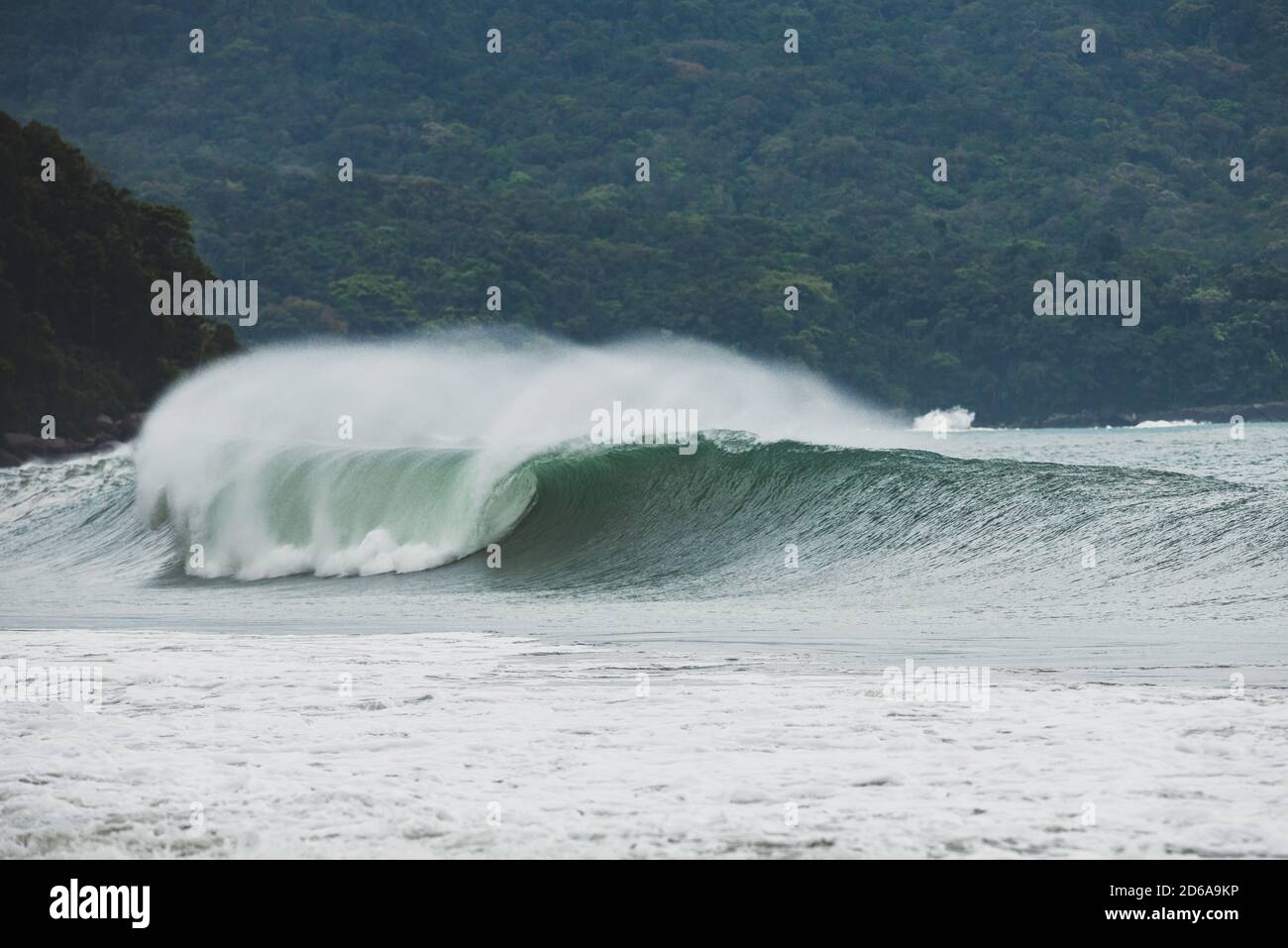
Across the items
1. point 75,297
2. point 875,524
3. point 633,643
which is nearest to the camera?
point 633,643

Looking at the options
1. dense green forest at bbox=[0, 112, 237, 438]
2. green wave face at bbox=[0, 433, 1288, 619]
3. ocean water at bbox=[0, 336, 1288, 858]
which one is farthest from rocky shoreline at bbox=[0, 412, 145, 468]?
green wave face at bbox=[0, 433, 1288, 619]

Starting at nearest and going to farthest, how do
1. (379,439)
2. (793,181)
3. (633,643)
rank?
1. (633,643)
2. (379,439)
3. (793,181)

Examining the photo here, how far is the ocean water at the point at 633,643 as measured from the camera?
20.5 feet

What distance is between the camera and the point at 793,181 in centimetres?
16188

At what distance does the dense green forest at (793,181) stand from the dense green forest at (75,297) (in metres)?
51.1

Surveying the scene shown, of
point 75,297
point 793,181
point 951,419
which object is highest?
point 793,181

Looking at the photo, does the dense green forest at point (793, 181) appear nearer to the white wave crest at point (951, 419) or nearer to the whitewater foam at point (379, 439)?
the white wave crest at point (951, 419)

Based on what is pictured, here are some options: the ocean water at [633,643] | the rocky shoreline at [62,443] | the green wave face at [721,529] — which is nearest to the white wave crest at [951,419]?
the rocky shoreline at [62,443]

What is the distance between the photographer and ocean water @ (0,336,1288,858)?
6234 mm

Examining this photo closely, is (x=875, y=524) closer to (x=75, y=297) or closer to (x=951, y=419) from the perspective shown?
(x=75, y=297)

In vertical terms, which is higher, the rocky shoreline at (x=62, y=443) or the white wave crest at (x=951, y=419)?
the white wave crest at (x=951, y=419)

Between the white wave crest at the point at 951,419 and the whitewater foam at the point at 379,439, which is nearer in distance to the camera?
the whitewater foam at the point at 379,439

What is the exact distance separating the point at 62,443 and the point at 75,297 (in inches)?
435

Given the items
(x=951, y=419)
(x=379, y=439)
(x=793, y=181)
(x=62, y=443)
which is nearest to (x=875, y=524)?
(x=379, y=439)
